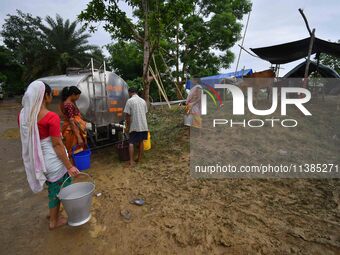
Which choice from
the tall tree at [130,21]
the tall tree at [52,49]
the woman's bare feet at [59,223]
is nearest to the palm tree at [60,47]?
the tall tree at [52,49]

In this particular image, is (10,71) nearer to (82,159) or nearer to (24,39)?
(24,39)

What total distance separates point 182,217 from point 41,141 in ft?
6.40

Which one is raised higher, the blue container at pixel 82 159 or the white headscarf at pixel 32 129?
the white headscarf at pixel 32 129

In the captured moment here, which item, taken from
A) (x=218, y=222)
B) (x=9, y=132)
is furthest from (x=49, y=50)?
(x=218, y=222)

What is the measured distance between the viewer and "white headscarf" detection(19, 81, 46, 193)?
87.8 inches

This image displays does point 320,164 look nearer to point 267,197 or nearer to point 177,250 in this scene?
point 267,197

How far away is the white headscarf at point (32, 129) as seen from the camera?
2.23m

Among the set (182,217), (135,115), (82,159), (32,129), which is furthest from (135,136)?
(32,129)

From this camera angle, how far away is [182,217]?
116 inches

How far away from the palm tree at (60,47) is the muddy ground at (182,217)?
15.6m

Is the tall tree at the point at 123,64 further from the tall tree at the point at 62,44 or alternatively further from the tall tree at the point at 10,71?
the tall tree at the point at 10,71

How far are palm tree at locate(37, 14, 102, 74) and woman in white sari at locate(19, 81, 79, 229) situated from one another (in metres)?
17.0

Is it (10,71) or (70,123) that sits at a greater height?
(10,71)

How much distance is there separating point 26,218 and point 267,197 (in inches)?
136
